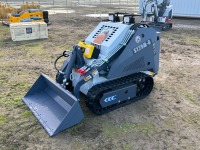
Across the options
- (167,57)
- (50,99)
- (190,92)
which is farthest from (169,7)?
(50,99)

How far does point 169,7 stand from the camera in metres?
12.5

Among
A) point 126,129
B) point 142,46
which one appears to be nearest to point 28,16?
point 142,46

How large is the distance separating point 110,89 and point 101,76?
0.94 ft

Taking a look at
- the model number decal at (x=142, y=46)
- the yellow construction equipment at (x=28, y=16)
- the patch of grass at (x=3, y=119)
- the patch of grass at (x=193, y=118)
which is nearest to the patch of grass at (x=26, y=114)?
the patch of grass at (x=3, y=119)

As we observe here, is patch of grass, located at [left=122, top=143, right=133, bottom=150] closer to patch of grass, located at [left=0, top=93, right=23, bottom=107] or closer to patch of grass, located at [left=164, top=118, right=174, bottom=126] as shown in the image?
patch of grass, located at [left=164, top=118, right=174, bottom=126]

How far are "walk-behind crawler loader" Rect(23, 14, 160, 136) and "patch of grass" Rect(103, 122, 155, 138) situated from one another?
0.41 meters

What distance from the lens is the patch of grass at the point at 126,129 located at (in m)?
3.61

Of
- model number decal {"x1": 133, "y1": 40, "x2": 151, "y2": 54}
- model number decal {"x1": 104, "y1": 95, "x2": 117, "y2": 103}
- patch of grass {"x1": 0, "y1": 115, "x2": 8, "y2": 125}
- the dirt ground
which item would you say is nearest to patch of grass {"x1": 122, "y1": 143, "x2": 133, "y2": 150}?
the dirt ground

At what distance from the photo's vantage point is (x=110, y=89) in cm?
406

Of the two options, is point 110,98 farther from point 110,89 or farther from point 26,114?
point 26,114

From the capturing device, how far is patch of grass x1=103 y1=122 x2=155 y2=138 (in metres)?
3.61

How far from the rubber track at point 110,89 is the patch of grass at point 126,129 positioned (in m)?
0.38

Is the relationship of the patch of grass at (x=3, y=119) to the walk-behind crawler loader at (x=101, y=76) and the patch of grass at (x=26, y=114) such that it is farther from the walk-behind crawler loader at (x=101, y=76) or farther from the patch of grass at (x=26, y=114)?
the walk-behind crawler loader at (x=101, y=76)

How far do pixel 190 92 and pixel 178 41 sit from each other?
4997 mm
